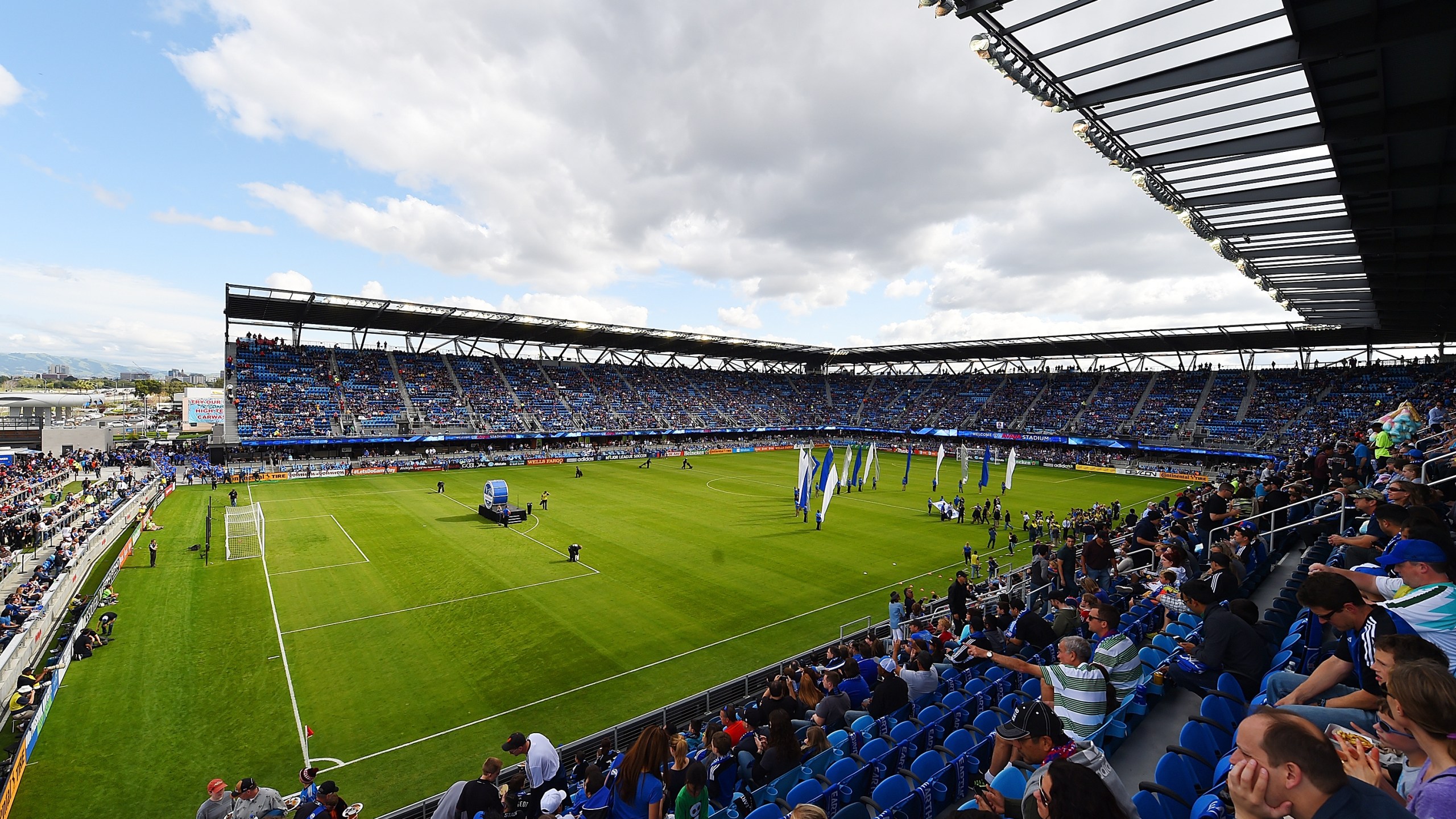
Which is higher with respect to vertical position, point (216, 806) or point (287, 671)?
point (216, 806)

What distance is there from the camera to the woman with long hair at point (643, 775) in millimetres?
6238

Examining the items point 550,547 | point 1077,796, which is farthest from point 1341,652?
point 550,547

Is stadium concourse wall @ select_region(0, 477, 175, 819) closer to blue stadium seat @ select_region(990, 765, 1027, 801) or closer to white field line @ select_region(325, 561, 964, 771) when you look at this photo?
white field line @ select_region(325, 561, 964, 771)

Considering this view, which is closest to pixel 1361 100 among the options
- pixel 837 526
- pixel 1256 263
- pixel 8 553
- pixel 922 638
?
pixel 922 638

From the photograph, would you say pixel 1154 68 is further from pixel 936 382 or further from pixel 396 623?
pixel 936 382

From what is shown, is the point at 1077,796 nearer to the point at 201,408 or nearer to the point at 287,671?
the point at 287,671

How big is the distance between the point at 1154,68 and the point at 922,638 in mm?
11055

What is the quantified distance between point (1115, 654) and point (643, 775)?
481 centimetres

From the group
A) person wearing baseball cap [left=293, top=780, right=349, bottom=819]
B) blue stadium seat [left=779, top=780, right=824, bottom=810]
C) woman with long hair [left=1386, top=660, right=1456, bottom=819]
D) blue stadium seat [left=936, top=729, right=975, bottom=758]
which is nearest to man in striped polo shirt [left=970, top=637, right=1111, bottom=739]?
blue stadium seat [left=936, top=729, right=975, bottom=758]

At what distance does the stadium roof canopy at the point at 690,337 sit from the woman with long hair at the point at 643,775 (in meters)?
54.9

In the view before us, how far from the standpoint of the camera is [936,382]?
8875 centimetres

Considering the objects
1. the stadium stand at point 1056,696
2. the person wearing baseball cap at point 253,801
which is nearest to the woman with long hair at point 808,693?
the stadium stand at point 1056,696

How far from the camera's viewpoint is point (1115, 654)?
594cm

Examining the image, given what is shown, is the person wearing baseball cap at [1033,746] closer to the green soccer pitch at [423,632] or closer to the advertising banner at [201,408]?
the green soccer pitch at [423,632]
